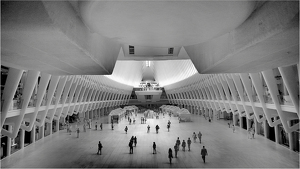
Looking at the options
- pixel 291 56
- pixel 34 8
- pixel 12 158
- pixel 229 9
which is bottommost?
pixel 12 158

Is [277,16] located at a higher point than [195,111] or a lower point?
higher

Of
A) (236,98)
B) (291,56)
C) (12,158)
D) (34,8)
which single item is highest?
(34,8)

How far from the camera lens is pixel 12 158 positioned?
43.0 feet

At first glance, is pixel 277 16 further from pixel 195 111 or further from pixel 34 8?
pixel 195 111

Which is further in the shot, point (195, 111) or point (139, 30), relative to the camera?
point (195, 111)

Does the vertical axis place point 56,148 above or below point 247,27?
below

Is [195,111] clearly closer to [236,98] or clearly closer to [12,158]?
[236,98]

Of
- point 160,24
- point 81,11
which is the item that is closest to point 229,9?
point 160,24

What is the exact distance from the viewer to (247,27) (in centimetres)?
464

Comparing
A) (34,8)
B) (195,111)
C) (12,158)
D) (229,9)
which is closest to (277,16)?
(229,9)

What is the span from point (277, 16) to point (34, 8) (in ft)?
13.8

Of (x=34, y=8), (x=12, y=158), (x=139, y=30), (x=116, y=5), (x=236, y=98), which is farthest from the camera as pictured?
(x=236, y=98)

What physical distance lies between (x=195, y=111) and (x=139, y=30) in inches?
1844

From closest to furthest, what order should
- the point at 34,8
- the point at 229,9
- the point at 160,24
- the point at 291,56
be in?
the point at 34,8 < the point at 229,9 < the point at 160,24 < the point at 291,56
